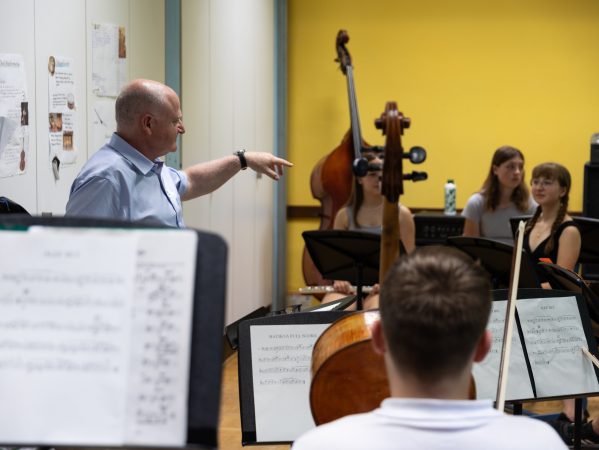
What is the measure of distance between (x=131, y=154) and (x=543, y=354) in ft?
5.03

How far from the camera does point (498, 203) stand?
5617 mm

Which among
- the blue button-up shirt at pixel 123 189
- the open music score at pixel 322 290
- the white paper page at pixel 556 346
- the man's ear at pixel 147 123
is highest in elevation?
the man's ear at pixel 147 123

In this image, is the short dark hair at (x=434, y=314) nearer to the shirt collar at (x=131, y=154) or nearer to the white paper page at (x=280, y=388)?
the white paper page at (x=280, y=388)

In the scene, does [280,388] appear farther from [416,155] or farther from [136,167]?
[136,167]

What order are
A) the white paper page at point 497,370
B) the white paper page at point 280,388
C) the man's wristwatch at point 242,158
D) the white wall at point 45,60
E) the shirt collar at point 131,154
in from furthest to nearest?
the man's wristwatch at point 242,158 → the shirt collar at point 131,154 → the white wall at point 45,60 → the white paper page at point 497,370 → the white paper page at point 280,388

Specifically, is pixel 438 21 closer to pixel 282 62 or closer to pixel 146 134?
pixel 282 62

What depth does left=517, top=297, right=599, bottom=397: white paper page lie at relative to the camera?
2.76m

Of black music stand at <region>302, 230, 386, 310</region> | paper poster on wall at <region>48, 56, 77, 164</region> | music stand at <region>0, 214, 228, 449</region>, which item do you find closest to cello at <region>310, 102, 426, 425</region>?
music stand at <region>0, 214, 228, 449</region>

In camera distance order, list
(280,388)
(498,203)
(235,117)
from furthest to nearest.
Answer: (235,117) → (498,203) → (280,388)

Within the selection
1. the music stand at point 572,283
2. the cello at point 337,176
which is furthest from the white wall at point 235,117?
the music stand at point 572,283

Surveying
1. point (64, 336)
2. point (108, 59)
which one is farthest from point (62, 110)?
point (64, 336)

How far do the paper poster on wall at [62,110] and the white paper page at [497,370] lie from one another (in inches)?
64.1

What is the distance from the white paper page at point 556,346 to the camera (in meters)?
2.76

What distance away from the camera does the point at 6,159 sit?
297 centimetres
